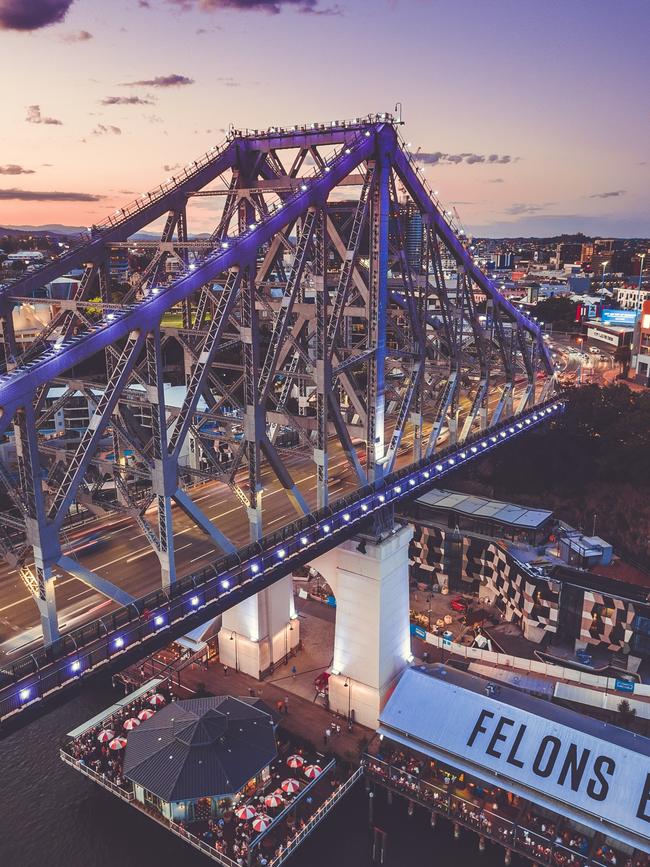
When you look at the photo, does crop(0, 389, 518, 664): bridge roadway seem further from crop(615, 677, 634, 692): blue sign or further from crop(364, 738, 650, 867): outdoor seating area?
crop(615, 677, 634, 692): blue sign

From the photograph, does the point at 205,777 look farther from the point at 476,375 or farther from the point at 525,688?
the point at 476,375

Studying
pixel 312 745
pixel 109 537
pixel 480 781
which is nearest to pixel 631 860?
pixel 480 781

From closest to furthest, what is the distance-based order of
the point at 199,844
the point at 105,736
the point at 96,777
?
the point at 199,844 → the point at 96,777 → the point at 105,736

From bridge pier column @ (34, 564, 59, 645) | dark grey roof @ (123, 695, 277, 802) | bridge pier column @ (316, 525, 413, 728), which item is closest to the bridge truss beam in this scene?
bridge pier column @ (34, 564, 59, 645)

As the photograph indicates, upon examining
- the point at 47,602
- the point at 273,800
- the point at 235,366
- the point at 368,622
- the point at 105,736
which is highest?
the point at 235,366

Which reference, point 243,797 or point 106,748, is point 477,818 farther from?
point 106,748

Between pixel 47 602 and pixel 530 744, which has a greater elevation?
pixel 47 602

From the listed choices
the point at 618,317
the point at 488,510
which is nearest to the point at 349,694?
the point at 488,510

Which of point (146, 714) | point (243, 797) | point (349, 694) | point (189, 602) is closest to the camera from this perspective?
point (189, 602)

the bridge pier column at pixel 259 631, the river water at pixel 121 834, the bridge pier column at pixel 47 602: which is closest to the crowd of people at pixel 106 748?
the river water at pixel 121 834
